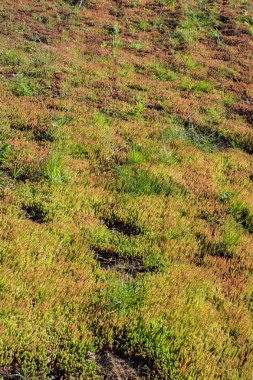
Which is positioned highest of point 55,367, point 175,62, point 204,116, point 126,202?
point 175,62

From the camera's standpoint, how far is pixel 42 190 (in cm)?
686

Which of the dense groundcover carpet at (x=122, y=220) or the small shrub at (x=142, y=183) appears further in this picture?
the small shrub at (x=142, y=183)

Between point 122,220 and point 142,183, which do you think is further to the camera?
point 142,183

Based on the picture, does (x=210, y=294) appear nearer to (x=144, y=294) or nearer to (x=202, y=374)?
(x=144, y=294)

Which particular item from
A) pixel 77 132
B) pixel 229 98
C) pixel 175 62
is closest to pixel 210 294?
pixel 77 132

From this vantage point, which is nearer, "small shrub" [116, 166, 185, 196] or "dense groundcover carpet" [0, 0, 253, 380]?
"dense groundcover carpet" [0, 0, 253, 380]

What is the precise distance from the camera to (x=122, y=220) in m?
6.61

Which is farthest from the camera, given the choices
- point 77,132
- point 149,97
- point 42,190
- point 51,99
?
point 149,97

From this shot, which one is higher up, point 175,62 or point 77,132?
point 175,62

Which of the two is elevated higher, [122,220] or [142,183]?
[142,183]

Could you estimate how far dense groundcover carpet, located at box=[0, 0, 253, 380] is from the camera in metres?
4.27

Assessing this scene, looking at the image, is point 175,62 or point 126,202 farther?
point 175,62

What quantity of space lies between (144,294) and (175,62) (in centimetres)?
1398

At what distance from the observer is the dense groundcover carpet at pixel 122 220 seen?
14.0 ft
